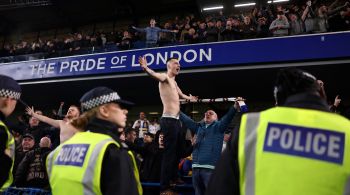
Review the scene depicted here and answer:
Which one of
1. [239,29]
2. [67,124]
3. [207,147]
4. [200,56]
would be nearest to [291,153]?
[67,124]

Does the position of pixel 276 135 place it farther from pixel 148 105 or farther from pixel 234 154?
pixel 148 105

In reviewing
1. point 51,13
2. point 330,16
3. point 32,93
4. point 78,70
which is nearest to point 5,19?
point 51,13

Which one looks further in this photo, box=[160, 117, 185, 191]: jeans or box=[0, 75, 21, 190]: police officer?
box=[160, 117, 185, 191]: jeans

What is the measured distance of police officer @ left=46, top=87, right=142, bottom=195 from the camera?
5.36 ft

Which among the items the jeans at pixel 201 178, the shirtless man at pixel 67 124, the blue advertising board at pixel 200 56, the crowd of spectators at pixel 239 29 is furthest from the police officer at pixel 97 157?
the crowd of spectators at pixel 239 29

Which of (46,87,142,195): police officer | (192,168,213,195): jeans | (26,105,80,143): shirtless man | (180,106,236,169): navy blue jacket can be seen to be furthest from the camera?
(180,106,236,169): navy blue jacket

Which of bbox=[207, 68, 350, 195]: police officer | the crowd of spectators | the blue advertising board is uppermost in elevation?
the crowd of spectators

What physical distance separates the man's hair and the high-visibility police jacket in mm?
845

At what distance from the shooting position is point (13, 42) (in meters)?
18.8

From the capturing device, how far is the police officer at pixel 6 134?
1.96 meters

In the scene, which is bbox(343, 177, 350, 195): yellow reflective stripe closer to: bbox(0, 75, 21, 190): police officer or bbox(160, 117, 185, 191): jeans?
bbox(0, 75, 21, 190): police officer

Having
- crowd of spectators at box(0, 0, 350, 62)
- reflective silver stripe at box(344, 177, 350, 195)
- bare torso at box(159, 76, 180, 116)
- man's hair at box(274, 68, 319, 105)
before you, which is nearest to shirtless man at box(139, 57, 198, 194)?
bare torso at box(159, 76, 180, 116)

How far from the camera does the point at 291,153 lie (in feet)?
4.24

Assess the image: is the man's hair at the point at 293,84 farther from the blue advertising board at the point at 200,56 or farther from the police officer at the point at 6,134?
the blue advertising board at the point at 200,56
